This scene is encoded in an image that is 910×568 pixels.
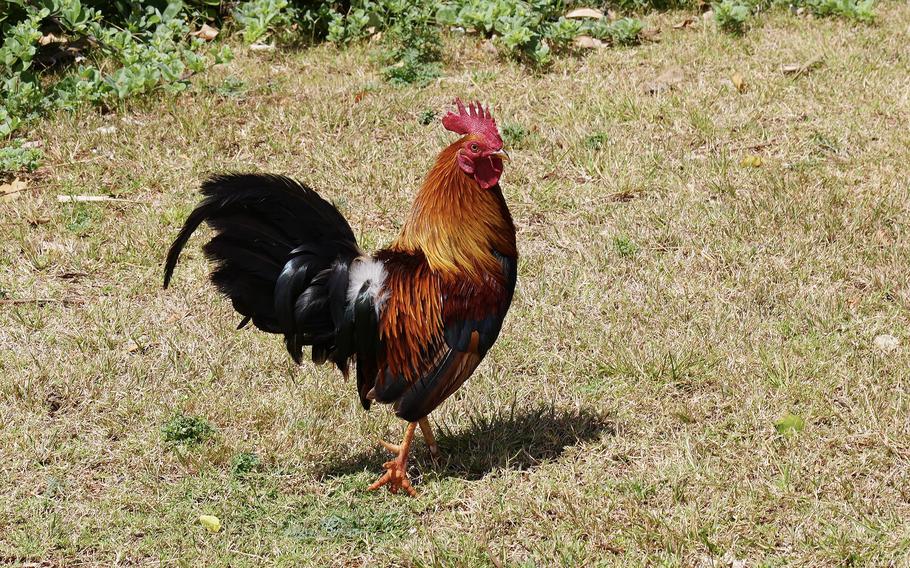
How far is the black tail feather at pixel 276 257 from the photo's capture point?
3.92 m

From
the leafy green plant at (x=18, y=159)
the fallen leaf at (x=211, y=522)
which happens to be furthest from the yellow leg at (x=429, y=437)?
the leafy green plant at (x=18, y=159)

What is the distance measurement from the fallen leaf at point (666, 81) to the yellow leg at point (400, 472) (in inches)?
164

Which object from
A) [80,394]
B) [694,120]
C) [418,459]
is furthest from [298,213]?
[694,120]

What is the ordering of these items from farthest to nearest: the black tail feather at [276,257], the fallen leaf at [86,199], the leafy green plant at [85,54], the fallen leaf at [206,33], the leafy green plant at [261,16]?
the fallen leaf at [206,33] → the leafy green plant at [261,16] → the leafy green plant at [85,54] → the fallen leaf at [86,199] → the black tail feather at [276,257]

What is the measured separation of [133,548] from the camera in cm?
393

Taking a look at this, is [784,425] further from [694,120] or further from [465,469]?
[694,120]

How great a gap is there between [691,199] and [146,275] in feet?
10.5

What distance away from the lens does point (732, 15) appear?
8164mm

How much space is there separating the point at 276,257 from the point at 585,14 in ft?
17.0

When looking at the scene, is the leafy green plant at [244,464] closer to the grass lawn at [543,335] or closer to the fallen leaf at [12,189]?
the grass lawn at [543,335]

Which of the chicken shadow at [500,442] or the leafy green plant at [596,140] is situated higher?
the leafy green plant at [596,140]

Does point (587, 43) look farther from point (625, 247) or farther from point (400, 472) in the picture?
point (400, 472)

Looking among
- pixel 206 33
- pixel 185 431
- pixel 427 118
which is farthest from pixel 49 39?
pixel 185 431

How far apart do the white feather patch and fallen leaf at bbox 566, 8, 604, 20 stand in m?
4.97
